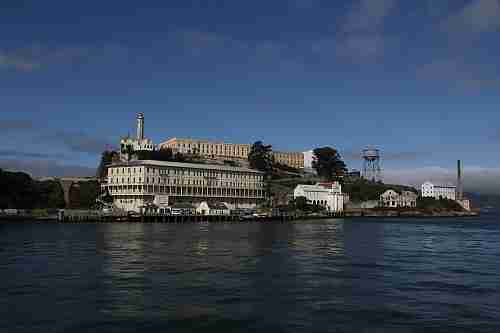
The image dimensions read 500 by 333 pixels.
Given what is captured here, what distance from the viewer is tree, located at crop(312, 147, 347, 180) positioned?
17850 centimetres

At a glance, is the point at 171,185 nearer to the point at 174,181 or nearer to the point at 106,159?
the point at 174,181

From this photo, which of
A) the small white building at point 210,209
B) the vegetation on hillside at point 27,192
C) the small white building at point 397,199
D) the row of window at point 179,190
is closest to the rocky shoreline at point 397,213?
the small white building at point 397,199

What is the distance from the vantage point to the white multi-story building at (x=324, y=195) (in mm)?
146250

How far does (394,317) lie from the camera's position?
19578 mm

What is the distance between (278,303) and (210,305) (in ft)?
9.18

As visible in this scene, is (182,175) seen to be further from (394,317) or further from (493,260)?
(394,317)

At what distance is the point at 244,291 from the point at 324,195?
422ft

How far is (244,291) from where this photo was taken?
24094mm

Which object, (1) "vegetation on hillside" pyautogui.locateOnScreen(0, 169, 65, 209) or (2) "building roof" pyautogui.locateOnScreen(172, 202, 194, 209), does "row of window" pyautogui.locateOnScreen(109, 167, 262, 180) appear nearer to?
(2) "building roof" pyautogui.locateOnScreen(172, 202, 194, 209)

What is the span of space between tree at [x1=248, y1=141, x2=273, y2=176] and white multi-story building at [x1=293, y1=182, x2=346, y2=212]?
18.3 m

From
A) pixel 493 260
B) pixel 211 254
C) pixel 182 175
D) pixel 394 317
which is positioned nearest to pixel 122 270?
pixel 211 254

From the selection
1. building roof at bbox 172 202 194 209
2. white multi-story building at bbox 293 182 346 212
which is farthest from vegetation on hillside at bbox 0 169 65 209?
white multi-story building at bbox 293 182 346 212

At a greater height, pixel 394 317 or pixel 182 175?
pixel 182 175

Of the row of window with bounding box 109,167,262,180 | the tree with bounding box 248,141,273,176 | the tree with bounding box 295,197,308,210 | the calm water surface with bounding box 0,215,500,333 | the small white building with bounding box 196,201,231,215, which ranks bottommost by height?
the calm water surface with bounding box 0,215,500,333
